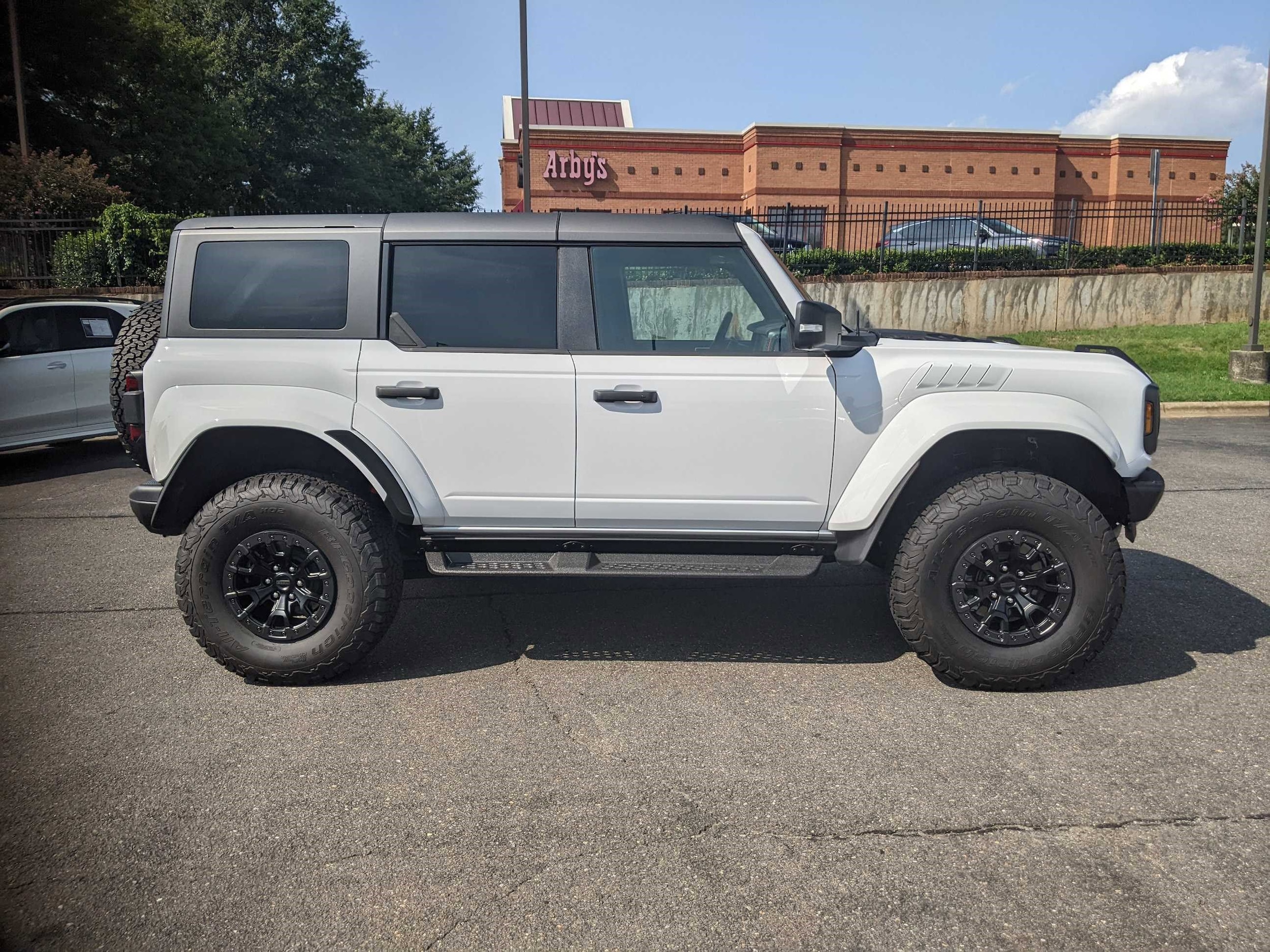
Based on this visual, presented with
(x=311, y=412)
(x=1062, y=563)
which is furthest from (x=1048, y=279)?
(x=311, y=412)

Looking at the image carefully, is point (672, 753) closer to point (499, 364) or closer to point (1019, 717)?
point (1019, 717)

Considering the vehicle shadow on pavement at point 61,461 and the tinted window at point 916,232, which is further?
the tinted window at point 916,232

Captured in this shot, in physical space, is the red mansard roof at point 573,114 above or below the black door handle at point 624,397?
above

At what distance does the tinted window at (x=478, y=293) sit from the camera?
14.1ft

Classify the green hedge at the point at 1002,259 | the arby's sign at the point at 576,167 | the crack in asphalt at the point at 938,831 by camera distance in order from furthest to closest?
1. the arby's sign at the point at 576,167
2. the green hedge at the point at 1002,259
3. the crack in asphalt at the point at 938,831

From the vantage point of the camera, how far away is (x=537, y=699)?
4.13 metres

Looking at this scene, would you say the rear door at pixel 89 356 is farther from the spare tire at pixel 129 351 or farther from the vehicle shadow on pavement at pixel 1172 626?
the vehicle shadow on pavement at pixel 1172 626

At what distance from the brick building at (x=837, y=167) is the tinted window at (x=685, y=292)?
1074 inches

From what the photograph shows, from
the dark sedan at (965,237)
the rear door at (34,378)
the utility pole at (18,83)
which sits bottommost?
the rear door at (34,378)

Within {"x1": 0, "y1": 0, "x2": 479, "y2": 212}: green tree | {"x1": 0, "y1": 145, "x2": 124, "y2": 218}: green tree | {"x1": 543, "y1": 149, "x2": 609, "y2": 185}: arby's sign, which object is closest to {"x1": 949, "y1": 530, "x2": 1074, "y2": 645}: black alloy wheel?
{"x1": 0, "y1": 145, "x2": 124, "y2": 218}: green tree

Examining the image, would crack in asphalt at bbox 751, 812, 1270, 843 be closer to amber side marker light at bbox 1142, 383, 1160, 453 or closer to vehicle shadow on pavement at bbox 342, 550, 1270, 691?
vehicle shadow on pavement at bbox 342, 550, 1270, 691

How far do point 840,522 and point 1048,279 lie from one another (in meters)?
16.3

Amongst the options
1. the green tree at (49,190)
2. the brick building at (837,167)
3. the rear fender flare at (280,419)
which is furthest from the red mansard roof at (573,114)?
the rear fender flare at (280,419)

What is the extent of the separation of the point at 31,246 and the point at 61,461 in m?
8.26
